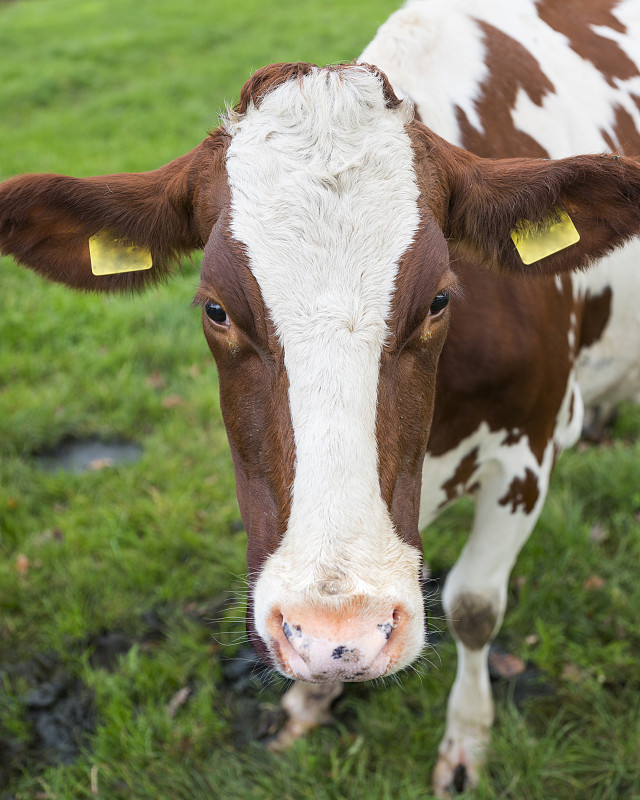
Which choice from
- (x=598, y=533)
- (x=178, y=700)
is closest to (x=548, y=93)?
(x=598, y=533)

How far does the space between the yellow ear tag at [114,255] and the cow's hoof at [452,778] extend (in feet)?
6.54

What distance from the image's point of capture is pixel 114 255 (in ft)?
6.98

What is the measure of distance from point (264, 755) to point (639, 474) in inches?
88.3

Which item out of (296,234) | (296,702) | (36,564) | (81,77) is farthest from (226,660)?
(81,77)

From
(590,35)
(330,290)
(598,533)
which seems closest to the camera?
(330,290)

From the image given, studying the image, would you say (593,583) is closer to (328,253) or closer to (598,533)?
(598,533)

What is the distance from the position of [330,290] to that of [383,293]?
112 mm

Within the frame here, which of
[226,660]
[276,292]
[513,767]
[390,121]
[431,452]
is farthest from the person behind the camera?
[226,660]

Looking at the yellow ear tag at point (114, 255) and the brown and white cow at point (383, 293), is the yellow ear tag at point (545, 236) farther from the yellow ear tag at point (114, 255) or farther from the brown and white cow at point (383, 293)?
the yellow ear tag at point (114, 255)

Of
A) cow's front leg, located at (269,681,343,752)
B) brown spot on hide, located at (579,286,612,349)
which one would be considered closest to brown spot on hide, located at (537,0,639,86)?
brown spot on hide, located at (579,286,612,349)

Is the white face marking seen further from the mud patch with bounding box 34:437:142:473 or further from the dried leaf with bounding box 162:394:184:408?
the dried leaf with bounding box 162:394:184:408

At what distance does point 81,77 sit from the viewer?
35.1 feet

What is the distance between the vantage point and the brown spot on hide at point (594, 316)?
2844 mm

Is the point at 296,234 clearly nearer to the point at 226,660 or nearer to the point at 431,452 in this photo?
the point at 431,452
